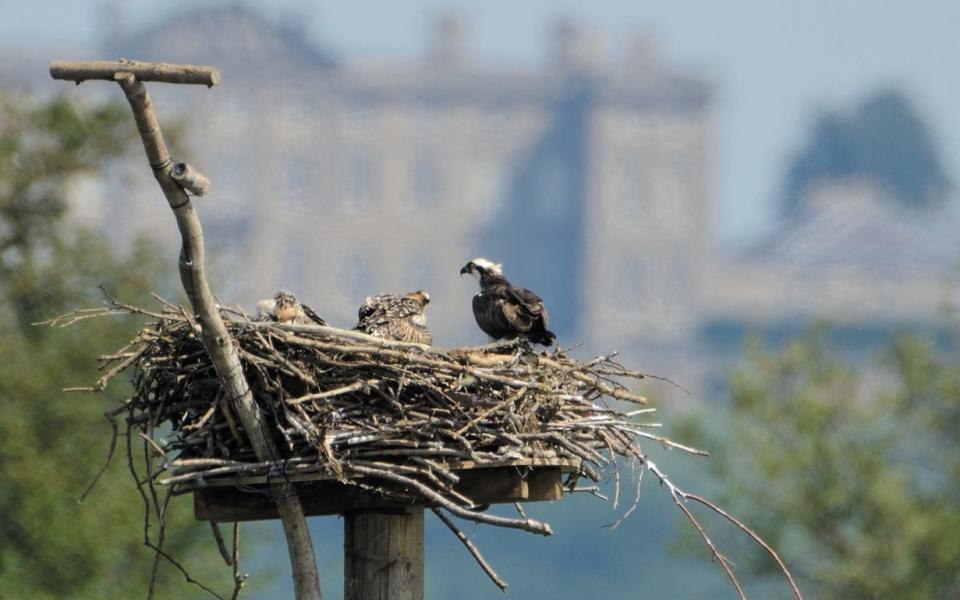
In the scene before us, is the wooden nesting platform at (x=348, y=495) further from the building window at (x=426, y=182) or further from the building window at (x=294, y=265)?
the building window at (x=426, y=182)

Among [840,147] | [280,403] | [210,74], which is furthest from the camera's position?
[840,147]

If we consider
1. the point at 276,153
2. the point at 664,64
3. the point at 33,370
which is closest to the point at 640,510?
the point at 33,370

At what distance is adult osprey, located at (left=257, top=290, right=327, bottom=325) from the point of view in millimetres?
10750

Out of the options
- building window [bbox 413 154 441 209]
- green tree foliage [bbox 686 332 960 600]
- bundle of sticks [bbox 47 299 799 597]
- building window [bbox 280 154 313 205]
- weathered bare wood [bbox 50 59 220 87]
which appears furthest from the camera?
building window [bbox 413 154 441 209]

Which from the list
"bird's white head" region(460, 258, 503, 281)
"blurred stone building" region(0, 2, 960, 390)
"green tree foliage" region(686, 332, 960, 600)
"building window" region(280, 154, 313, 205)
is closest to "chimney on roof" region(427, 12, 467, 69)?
"blurred stone building" region(0, 2, 960, 390)

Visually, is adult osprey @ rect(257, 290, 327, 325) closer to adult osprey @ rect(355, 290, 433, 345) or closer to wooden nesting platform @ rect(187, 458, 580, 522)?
adult osprey @ rect(355, 290, 433, 345)

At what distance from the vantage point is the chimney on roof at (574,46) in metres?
165

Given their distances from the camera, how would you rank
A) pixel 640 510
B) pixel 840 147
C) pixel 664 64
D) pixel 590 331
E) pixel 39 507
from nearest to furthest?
pixel 39 507 < pixel 640 510 < pixel 590 331 < pixel 664 64 < pixel 840 147

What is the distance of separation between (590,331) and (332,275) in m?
17.4

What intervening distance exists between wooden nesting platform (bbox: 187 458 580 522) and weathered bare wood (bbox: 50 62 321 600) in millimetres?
154

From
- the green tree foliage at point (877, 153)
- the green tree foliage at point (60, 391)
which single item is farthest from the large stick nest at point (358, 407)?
the green tree foliage at point (877, 153)

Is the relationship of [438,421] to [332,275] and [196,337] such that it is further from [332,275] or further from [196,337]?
[332,275]

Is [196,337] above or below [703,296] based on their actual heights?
below

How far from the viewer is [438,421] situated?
9.25 m
